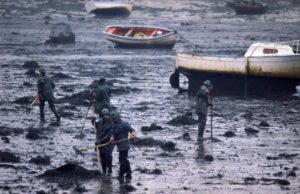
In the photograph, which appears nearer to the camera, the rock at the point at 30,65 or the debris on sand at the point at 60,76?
the debris on sand at the point at 60,76

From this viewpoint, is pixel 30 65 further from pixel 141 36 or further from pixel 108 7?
pixel 108 7

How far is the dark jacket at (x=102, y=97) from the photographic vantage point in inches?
1014

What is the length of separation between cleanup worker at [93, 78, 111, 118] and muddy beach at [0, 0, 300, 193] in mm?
1040

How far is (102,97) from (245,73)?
1098cm

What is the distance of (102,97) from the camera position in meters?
25.9

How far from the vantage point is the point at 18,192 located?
65.0 feet

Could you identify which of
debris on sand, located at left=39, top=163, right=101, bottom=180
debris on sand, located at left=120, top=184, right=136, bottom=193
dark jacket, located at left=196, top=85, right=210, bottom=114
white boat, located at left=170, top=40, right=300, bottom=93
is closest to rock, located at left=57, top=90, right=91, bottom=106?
white boat, located at left=170, top=40, right=300, bottom=93

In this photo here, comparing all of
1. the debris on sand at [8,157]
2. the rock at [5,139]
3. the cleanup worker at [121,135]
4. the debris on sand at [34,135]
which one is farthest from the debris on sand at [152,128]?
the cleanup worker at [121,135]

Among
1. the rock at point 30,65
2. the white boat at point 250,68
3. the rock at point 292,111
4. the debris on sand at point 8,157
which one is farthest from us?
the rock at point 30,65

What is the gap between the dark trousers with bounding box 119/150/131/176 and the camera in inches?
823

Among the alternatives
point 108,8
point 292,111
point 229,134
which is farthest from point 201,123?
point 108,8

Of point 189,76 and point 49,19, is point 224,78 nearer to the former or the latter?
point 189,76

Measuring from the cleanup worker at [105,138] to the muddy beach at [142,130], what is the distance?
32 cm

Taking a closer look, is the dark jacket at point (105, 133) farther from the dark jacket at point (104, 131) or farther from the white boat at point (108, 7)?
the white boat at point (108, 7)
